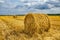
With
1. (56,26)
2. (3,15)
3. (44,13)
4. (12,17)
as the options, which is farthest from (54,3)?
(3,15)

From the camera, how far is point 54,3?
2051mm

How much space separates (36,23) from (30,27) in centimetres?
12

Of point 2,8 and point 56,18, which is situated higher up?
point 2,8

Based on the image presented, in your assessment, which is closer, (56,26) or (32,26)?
(32,26)

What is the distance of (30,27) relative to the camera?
1938 mm

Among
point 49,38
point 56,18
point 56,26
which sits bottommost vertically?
point 49,38

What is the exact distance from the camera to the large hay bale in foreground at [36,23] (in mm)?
1885

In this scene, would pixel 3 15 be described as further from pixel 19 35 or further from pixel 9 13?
pixel 19 35

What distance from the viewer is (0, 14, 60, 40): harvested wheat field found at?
1.91 meters

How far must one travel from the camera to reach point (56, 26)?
2053mm

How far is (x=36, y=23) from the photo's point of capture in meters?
1.88

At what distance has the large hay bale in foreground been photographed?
1.88 m

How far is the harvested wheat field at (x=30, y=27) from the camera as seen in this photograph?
1.91 metres

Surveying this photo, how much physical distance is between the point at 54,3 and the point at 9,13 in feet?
2.38
